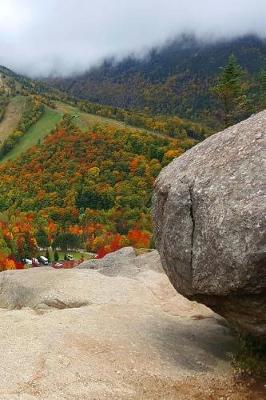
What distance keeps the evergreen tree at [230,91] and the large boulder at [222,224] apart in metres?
52.5

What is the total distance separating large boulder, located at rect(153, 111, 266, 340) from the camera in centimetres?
1802

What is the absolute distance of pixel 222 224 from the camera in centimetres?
1850

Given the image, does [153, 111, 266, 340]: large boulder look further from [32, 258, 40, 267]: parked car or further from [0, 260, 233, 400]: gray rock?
[32, 258, 40, 267]: parked car

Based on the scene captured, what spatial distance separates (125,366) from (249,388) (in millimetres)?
4744

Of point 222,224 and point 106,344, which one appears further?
point 106,344

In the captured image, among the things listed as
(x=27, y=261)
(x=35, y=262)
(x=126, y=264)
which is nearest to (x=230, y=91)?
Result: (x=126, y=264)

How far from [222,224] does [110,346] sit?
749 centimetres

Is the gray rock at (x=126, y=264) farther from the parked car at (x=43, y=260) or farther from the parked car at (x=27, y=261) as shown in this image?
the parked car at (x=43, y=260)

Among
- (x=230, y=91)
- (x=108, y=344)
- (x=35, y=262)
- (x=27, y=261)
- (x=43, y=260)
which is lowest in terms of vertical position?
(x=43, y=260)

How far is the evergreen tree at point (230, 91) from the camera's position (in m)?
72.8

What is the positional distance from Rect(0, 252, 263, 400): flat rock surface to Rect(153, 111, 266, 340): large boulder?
277cm

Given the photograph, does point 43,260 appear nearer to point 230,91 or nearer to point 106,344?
point 230,91

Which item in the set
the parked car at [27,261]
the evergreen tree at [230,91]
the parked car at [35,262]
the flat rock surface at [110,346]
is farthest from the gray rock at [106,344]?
the parked car at [27,261]

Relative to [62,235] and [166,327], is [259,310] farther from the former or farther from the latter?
[62,235]
